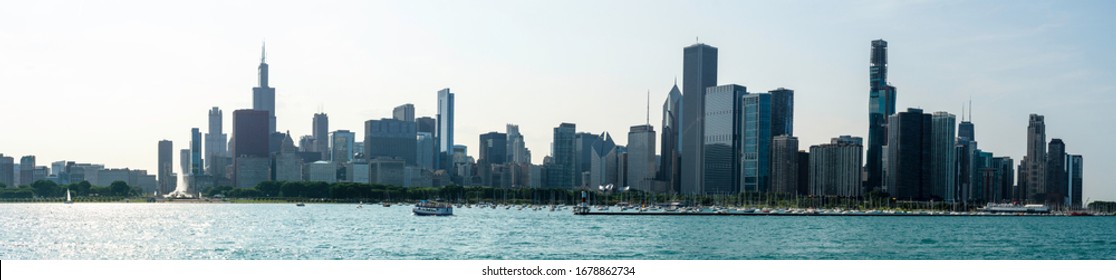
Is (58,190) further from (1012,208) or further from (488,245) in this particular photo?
(488,245)

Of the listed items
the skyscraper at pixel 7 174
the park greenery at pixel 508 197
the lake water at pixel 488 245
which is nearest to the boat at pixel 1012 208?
the park greenery at pixel 508 197

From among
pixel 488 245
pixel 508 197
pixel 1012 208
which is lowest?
pixel 508 197

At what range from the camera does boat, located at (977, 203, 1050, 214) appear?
15184 cm

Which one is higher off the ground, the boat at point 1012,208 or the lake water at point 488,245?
the lake water at point 488,245

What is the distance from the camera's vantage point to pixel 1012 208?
160 meters

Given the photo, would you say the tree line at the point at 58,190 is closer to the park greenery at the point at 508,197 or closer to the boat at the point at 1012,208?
the park greenery at the point at 508,197

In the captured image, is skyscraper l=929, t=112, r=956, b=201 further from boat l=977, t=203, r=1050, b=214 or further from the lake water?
the lake water

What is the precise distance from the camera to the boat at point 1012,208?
15184cm

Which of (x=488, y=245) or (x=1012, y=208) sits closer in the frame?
(x=488, y=245)

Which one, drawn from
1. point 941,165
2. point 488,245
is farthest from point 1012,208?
point 488,245

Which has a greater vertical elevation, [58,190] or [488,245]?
[488,245]
